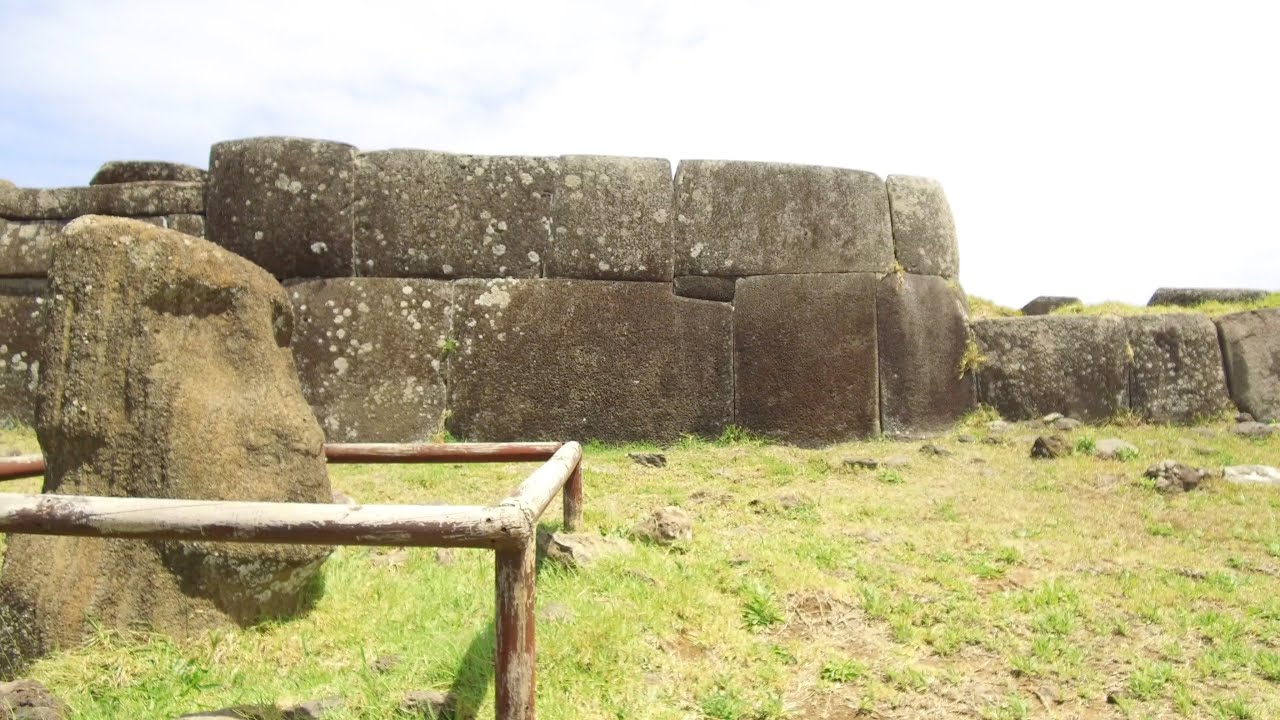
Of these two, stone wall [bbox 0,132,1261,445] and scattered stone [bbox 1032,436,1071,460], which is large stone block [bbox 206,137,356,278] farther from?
scattered stone [bbox 1032,436,1071,460]

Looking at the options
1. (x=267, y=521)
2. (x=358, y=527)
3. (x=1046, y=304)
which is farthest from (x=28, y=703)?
(x=1046, y=304)

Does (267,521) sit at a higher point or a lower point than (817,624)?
higher

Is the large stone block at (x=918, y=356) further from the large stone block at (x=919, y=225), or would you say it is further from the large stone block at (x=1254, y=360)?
the large stone block at (x=1254, y=360)

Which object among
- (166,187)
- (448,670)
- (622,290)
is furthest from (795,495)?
(166,187)

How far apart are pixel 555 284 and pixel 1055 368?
156 inches

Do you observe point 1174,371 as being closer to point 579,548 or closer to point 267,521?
point 579,548

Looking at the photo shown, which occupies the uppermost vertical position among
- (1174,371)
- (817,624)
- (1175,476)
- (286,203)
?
(286,203)

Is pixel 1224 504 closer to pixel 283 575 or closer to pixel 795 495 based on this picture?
pixel 795 495

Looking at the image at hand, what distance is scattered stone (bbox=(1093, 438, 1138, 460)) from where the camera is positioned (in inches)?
223

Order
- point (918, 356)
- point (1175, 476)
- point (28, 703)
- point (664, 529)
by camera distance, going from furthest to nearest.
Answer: point (918, 356) → point (1175, 476) → point (664, 529) → point (28, 703)

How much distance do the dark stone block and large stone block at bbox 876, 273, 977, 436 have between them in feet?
3.79

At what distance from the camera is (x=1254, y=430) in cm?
647

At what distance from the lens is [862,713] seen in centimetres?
255

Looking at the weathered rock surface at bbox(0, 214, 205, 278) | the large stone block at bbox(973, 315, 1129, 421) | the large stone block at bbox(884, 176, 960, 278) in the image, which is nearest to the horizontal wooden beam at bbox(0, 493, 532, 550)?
the weathered rock surface at bbox(0, 214, 205, 278)
